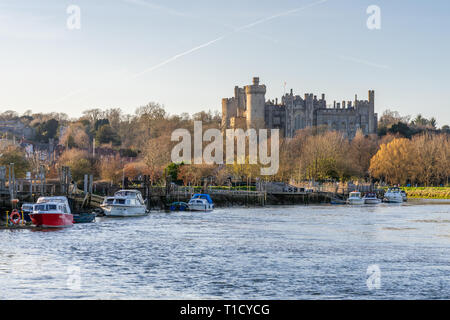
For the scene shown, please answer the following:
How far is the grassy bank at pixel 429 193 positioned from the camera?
138000mm

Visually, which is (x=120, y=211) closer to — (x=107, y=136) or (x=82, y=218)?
(x=82, y=218)

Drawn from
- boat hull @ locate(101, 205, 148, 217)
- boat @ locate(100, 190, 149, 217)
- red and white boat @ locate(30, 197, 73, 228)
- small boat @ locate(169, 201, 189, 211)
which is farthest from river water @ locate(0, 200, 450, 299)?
small boat @ locate(169, 201, 189, 211)

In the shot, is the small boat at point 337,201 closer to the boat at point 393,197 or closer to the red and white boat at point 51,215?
the boat at point 393,197

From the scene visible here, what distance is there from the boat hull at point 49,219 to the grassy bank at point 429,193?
96798mm

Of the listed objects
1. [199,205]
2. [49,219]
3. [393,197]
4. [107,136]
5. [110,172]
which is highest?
[107,136]

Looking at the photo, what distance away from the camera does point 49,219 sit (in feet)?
184

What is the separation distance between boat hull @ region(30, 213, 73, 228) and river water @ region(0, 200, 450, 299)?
5.82 feet

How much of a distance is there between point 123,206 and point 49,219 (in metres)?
17.2

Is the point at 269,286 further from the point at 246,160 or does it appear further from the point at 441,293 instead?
the point at 246,160

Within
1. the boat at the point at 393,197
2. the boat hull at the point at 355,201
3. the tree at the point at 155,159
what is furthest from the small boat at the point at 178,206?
the boat at the point at 393,197

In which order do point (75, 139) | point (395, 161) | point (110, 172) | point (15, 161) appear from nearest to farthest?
point (15, 161), point (110, 172), point (395, 161), point (75, 139)

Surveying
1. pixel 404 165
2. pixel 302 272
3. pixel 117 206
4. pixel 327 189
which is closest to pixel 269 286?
pixel 302 272

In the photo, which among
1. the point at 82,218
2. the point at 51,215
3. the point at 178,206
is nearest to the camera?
the point at 51,215

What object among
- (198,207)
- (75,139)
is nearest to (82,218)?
(198,207)
